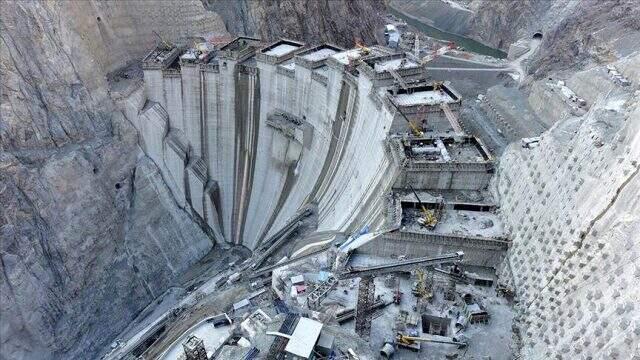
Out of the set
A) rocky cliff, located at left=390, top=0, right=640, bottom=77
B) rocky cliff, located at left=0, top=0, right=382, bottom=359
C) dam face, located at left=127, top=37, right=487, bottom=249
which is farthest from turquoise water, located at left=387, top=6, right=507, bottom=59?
rocky cliff, located at left=0, top=0, right=382, bottom=359

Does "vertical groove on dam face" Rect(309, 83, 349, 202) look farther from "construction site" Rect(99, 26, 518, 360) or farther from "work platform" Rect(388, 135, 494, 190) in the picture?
"work platform" Rect(388, 135, 494, 190)

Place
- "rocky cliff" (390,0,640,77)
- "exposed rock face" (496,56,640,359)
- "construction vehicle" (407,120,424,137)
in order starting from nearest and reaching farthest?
1. "exposed rock face" (496,56,640,359)
2. "construction vehicle" (407,120,424,137)
3. "rocky cliff" (390,0,640,77)

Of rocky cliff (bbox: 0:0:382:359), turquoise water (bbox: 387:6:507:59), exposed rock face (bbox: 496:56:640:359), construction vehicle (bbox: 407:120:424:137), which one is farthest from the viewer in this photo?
turquoise water (bbox: 387:6:507:59)

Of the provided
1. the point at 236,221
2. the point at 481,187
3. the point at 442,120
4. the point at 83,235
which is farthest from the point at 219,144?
the point at 481,187

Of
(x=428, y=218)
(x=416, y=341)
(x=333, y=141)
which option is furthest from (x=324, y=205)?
(x=416, y=341)

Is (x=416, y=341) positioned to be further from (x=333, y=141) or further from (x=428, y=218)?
(x=333, y=141)

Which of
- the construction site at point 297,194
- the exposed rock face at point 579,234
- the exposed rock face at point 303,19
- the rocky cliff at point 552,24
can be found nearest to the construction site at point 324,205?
the construction site at point 297,194

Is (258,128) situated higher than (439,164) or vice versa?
(439,164)

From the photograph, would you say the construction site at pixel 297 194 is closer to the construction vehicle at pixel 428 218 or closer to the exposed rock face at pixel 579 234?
the exposed rock face at pixel 579 234
